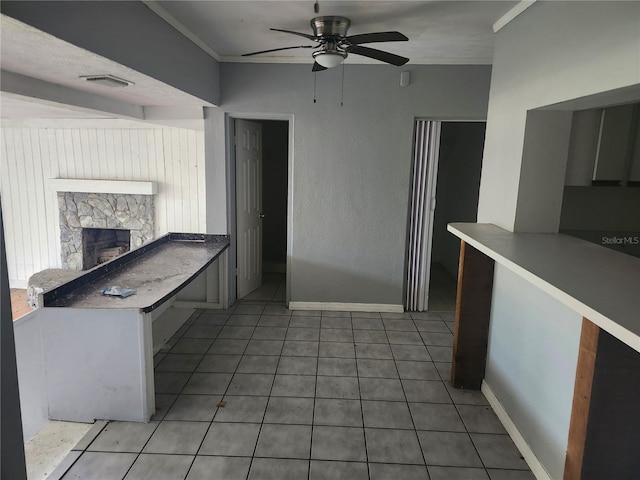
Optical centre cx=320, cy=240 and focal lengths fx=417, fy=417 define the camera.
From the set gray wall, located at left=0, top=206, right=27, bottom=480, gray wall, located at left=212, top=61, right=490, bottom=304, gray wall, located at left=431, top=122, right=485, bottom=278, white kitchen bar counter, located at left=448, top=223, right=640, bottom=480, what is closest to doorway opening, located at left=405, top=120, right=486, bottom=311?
gray wall, located at left=431, top=122, right=485, bottom=278

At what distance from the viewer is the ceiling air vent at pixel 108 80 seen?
2.59m

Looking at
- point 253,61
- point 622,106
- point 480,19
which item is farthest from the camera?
point 253,61

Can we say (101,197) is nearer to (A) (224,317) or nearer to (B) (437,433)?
(A) (224,317)

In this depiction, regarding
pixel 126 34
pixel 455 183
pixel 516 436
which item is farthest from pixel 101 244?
pixel 516 436

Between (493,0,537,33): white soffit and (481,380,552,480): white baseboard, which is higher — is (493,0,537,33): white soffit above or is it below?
above

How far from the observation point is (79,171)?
5.55 m

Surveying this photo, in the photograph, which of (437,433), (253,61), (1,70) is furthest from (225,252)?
(437,433)

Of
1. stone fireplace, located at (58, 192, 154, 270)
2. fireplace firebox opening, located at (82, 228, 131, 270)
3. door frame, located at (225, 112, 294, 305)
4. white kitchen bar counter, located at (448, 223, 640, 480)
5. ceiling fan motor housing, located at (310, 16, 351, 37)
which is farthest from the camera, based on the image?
fireplace firebox opening, located at (82, 228, 131, 270)

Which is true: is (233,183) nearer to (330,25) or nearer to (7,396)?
(330,25)

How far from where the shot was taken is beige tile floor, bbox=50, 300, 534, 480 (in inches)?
87.6

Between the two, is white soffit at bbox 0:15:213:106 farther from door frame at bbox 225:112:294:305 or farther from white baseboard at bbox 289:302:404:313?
white baseboard at bbox 289:302:404:313

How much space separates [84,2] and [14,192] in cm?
517

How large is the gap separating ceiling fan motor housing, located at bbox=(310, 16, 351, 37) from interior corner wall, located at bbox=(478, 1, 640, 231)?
1035 millimetres

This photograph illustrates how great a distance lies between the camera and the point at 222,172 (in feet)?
13.8
